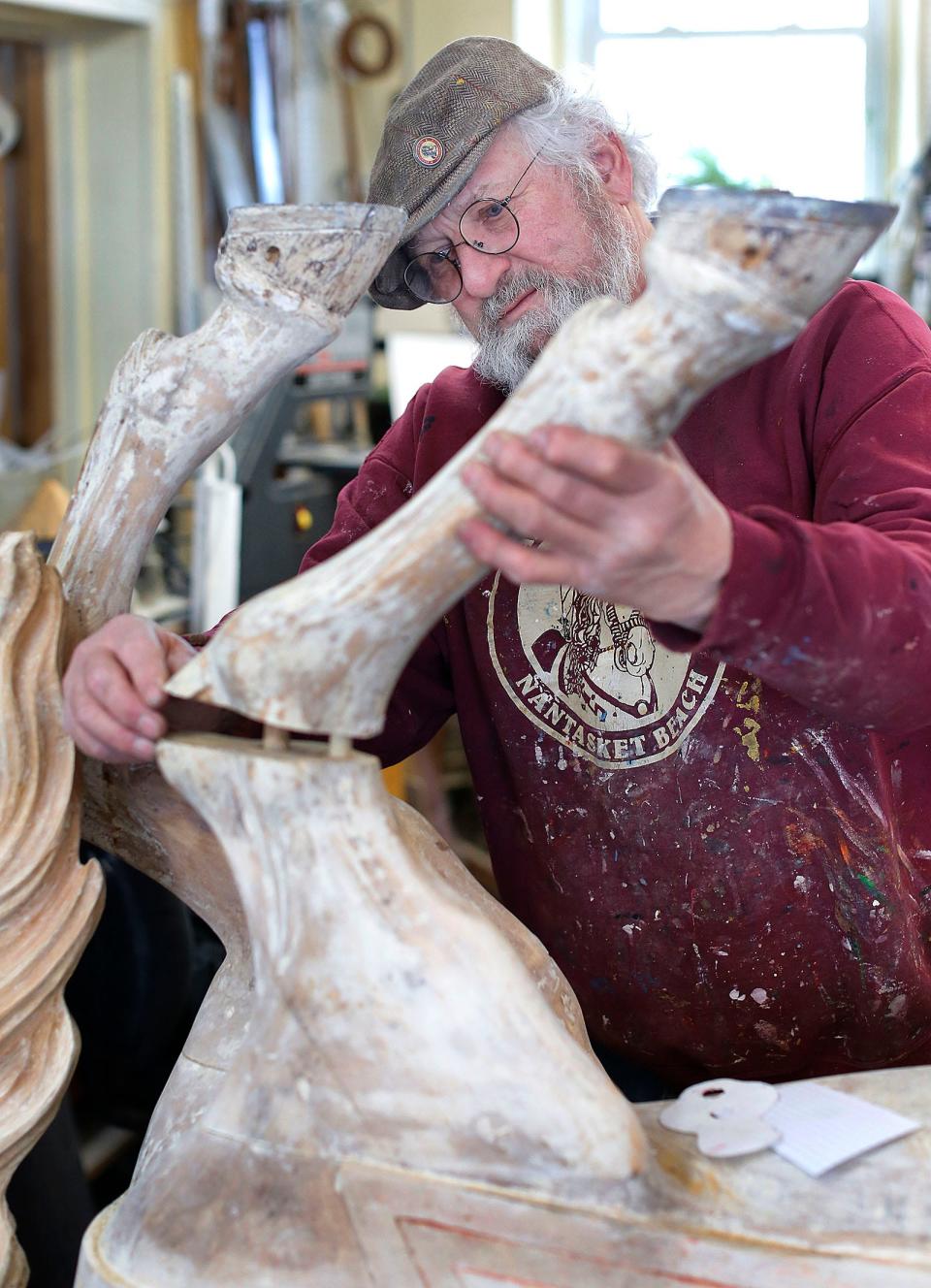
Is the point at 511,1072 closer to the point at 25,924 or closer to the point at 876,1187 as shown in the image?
the point at 876,1187

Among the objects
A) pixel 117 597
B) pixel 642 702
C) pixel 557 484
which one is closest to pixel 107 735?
pixel 117 597

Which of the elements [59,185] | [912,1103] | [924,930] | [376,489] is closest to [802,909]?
[924,930]

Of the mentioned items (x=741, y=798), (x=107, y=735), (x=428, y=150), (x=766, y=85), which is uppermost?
(x=766, y=85)

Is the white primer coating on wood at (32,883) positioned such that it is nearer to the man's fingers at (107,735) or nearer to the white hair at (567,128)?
the man's fingers at (107,735)

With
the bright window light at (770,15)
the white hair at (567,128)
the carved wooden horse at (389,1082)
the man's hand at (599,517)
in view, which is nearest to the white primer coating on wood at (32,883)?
the carved wooden horse at (389,1082)

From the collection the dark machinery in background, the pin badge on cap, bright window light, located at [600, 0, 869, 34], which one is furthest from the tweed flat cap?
bright window light, located at [600, 0, 869, 34]

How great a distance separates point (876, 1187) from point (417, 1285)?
29cm

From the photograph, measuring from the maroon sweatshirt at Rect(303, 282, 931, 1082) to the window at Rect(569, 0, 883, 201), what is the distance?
135 inches

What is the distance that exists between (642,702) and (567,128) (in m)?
0.59

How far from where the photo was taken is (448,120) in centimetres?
126

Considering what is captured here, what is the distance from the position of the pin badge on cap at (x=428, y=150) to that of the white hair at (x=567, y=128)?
0.09 m

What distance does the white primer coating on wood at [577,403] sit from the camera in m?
0.67

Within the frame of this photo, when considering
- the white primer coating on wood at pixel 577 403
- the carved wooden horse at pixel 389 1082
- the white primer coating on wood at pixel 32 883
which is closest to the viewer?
the white primer coating on wood at pixel 577 403

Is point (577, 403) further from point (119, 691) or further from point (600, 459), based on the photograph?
point (119, 691)
